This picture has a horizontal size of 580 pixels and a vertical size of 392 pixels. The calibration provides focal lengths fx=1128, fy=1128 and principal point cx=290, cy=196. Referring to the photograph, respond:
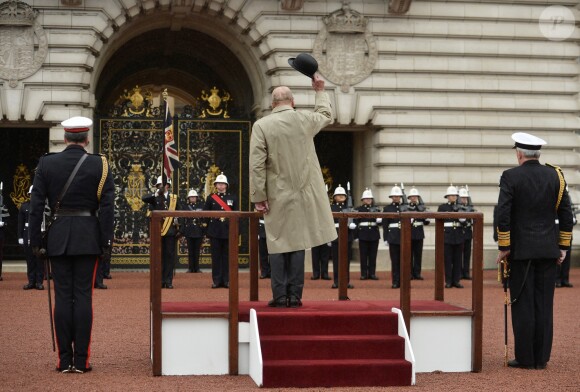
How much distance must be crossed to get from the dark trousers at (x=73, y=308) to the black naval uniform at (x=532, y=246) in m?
3.49

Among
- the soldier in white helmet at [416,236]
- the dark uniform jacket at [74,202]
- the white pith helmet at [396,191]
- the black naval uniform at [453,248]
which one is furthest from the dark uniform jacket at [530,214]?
the white pith helmet at [396,191]

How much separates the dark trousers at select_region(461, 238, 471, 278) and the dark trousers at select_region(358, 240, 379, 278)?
1599 mm

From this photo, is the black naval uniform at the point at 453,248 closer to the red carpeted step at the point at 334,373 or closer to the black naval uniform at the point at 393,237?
the black naval uniform at the point at 393,237

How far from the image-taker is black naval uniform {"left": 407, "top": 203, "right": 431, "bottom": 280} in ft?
65.2

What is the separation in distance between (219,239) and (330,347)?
9987 mm

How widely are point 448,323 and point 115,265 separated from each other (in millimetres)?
13864

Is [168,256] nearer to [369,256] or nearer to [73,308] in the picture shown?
[369,256]

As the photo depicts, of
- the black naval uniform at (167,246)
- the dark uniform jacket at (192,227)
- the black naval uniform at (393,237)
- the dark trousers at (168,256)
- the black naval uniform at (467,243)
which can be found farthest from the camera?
the dark uniform jacket at (192,227)

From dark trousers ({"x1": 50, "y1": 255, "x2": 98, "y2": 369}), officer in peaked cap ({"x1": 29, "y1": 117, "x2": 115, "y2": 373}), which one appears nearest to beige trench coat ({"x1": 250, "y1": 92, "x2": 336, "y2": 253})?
officer in peaked cap ({"x1": 29, "y1": 117, "x2": 115, "y2": 373})

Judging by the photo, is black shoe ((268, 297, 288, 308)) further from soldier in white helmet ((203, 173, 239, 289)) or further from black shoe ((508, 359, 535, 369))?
soldier in white helmet ((203, 173, 239, 289))

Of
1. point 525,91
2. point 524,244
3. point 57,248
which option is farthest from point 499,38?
point 57,248

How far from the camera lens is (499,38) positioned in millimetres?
22781

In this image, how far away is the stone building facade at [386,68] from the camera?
21234 millimetres

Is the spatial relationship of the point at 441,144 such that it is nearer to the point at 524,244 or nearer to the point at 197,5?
the point at 197,5
